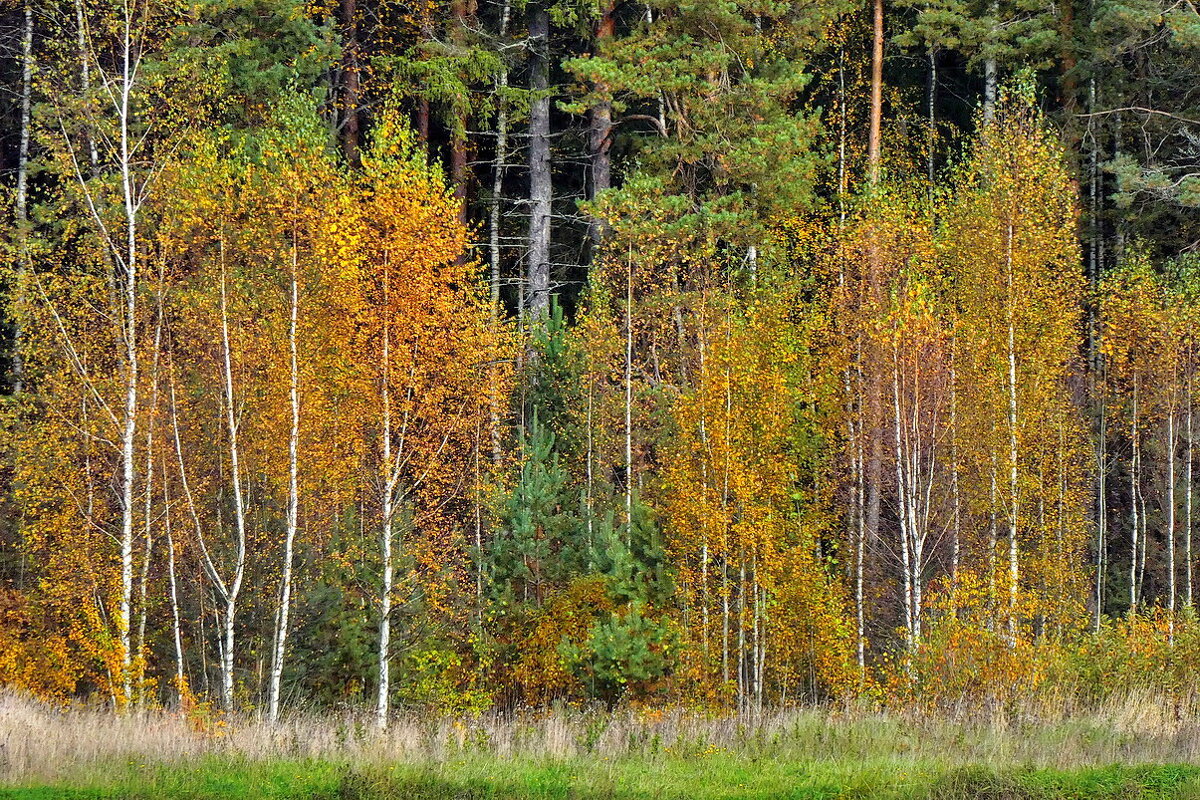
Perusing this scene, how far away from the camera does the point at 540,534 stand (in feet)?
67.2

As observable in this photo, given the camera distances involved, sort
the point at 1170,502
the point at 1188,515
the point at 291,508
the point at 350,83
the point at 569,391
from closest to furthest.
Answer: the point at 291,508 → the point at 569,391 → the point at 1188,515 → the point at 1170,502 → the point at 350,83

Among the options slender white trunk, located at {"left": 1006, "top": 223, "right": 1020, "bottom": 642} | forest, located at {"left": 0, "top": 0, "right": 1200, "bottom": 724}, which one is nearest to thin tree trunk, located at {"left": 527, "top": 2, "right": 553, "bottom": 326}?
forest, located at {"left": 0, "top": 0, "right": 1200, "bottom": 724}

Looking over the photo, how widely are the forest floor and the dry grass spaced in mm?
33

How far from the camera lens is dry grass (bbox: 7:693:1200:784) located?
12.3 meters

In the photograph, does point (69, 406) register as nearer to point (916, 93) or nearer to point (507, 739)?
point (507, 739)

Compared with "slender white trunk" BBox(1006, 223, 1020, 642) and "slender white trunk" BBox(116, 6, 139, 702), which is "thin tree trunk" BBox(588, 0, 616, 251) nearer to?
"slender white trunk" BBox(1006, 223, 1020, 642)

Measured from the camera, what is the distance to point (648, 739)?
13.9m

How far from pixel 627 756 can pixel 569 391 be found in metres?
11.9

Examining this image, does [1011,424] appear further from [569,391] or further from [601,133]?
[601,133]

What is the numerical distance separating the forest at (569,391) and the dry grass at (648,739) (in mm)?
1182

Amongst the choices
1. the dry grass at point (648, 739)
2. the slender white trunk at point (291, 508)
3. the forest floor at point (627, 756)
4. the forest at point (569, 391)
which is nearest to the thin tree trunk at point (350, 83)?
the forest at point (569, 391)

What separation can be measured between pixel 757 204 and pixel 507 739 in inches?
611

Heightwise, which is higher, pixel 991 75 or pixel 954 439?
pixel 991 75

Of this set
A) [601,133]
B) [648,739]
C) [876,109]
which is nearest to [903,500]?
[648,739]
